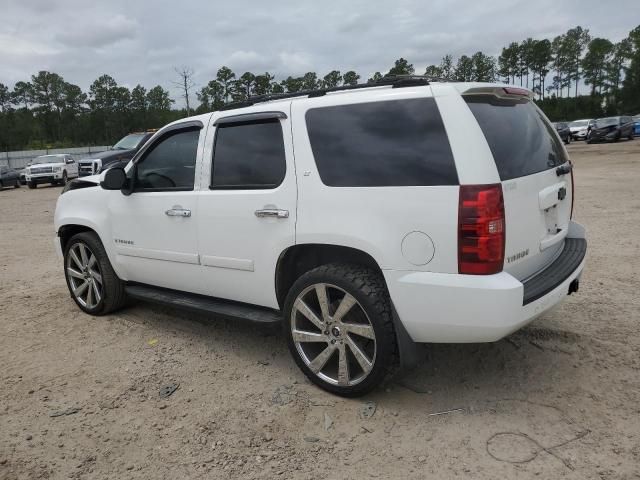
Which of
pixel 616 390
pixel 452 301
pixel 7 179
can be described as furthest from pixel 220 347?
pixel 7 179

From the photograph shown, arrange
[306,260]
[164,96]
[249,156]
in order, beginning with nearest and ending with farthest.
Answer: [306,260]
[249,156]
[164,96]

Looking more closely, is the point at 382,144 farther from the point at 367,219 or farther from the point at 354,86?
the point at 354,86

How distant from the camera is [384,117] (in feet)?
10.1

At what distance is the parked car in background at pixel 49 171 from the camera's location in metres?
25.0

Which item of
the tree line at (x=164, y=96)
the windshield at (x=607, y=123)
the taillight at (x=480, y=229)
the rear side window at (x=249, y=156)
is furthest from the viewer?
the tree line at (x=164, y=96)

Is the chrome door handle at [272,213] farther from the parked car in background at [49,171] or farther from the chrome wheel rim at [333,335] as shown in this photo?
the parked car in background at [49,171]

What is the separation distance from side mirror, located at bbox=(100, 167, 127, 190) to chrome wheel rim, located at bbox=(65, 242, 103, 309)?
91 centimetres

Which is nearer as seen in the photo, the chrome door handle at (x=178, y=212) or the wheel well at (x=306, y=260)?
the wheel well at (x=306, y=260)

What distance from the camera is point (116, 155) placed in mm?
17250

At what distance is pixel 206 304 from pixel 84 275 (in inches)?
71.4

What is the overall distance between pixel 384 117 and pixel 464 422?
6.08ft

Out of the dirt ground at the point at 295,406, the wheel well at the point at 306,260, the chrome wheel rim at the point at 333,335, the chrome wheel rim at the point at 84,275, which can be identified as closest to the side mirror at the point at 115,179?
the chrome wheel rim at the point at 84,275

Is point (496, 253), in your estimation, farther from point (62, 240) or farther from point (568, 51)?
point (568, 51)

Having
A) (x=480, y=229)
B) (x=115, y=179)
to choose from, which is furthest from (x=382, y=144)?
(x=115, y=179)
